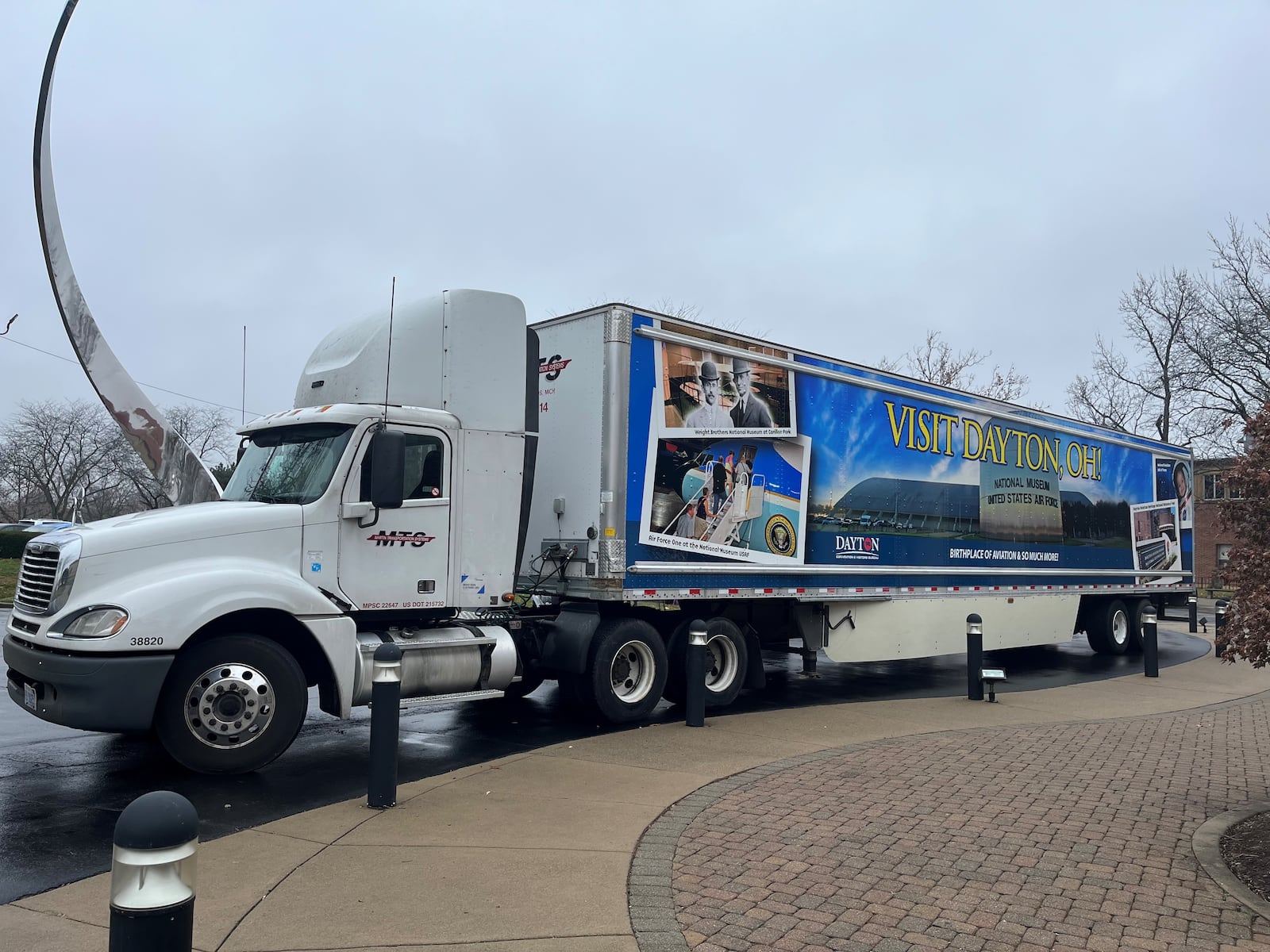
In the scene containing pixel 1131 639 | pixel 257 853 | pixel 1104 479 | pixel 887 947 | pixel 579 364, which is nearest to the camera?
pixel 887 947

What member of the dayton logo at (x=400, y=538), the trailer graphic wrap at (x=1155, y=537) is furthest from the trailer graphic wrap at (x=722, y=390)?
the trailer graphic wrap at (x=1155, y=537)

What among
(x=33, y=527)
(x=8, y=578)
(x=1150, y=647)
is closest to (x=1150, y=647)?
(x=1150, y=647)

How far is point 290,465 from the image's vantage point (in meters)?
7.91

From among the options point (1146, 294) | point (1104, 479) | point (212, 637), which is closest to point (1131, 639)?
point (1104, 479)

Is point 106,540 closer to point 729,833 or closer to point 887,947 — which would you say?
point 729,833

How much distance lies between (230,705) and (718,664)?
5.18 m

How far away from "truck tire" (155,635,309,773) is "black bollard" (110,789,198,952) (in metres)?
4.29

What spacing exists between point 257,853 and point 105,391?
7670mm

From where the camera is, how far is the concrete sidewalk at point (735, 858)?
4.13 m

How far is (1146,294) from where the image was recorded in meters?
45.7

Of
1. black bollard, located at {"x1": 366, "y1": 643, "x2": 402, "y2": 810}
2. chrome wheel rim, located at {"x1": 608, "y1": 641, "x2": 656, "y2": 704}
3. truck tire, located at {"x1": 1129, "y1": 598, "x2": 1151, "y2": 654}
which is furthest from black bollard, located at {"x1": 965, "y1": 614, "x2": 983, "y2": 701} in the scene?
truck tire, located at {"x1": 1129, "y1": 598, "x2": 1151, "y2": 654}

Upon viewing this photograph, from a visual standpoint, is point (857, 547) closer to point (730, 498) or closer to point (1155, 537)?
point (730, 498)

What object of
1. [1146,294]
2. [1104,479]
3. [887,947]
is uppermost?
[1146,294]

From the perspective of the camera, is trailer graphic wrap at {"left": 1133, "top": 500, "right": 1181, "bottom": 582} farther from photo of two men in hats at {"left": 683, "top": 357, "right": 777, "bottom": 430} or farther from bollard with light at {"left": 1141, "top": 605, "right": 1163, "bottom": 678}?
photo of two men in hats at {"left": 683, "top": 357, "right": 777, "bottom": 430}
